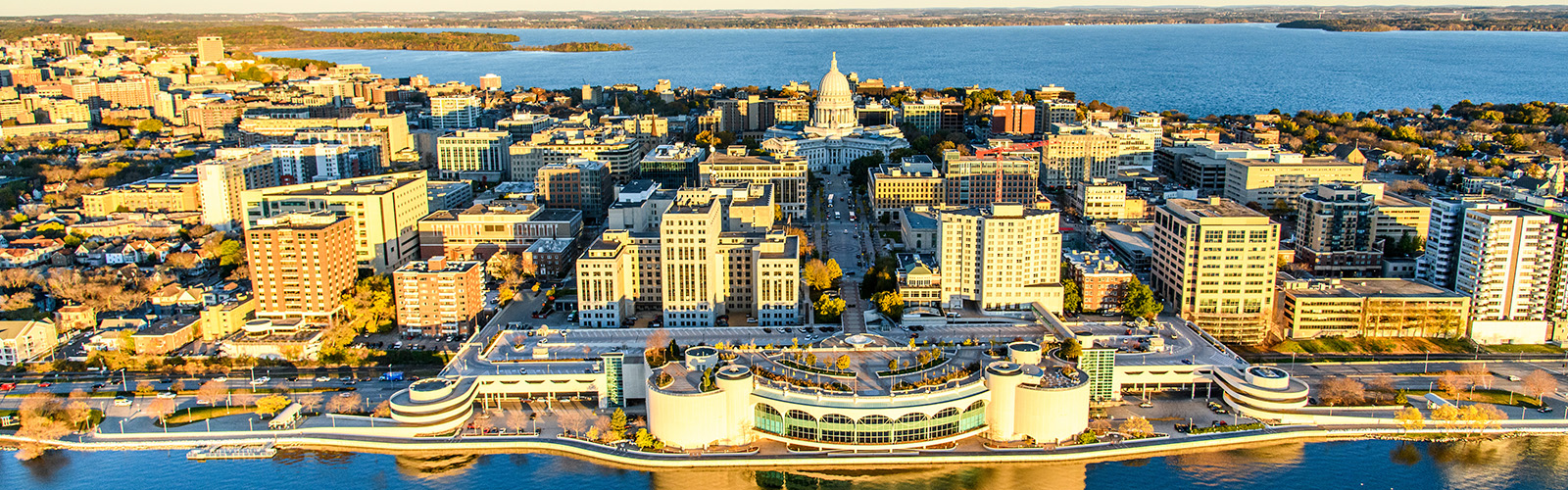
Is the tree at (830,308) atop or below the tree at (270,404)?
atop

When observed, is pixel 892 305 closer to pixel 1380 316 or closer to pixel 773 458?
pixel 773 458

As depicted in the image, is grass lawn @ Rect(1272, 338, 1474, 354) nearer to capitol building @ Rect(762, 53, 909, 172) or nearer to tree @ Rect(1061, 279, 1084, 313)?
→ tree @ Rect(1061, 279, 1084, 313)

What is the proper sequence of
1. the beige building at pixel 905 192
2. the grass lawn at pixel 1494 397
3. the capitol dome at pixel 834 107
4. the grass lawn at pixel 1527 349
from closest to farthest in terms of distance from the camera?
the grass lawn at pixel 1494 397 < the grass lawn at pixel 1527 349 < the beige building at pixel 905 192 < the capitol dome at pixel 834 107

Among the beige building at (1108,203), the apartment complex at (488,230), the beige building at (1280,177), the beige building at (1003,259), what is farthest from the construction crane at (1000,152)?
the apartment complex at (488,230)

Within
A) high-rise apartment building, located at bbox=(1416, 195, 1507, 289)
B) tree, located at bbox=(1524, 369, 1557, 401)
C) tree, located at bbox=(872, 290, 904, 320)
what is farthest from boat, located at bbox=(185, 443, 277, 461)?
high-rise apartment building, located at bbox=(1416, 195, 1507, 289)

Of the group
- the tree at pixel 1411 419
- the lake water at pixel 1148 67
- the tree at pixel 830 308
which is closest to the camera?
the tree at pixel 1411 419

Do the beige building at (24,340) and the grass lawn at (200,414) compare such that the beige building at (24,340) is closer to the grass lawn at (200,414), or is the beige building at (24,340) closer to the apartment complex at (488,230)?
the grass lawn at (200,414)

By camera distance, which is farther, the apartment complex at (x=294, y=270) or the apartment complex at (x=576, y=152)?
the apartment complex at (x=576, y=152)
